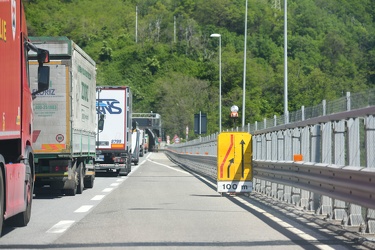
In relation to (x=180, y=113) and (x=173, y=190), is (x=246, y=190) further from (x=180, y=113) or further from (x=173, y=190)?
(x=180, y=113)

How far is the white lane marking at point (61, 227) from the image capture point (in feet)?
43.7

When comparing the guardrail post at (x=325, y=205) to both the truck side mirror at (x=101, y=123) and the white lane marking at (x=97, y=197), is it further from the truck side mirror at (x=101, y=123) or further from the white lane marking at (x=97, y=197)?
the truck side mirror at (x=101, y=123)

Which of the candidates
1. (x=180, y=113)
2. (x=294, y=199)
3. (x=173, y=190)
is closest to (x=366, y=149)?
(x=294, y=199)

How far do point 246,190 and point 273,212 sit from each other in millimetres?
5408

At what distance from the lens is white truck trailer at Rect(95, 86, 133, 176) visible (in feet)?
118

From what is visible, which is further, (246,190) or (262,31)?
(262,31)

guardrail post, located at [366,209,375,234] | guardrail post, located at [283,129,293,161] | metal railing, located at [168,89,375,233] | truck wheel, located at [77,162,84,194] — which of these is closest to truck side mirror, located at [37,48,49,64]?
metal railing, located at [168,89,375,233]

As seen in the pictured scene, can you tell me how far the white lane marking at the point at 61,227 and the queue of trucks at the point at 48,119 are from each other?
488 mm

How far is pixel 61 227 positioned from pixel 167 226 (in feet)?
5.09

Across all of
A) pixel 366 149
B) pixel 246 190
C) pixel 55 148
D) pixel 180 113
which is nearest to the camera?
pixel 366 149

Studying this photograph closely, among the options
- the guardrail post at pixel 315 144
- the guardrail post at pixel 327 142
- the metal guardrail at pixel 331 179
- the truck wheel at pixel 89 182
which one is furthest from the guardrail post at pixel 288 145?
the truck wheel at pixel 89 182

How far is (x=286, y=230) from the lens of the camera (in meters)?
13.5

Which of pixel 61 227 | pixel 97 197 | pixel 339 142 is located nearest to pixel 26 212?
pixel 61 227

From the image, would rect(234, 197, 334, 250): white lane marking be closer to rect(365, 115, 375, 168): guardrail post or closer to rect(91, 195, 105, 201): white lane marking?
rect(365, 115, 375, 168): guardrail post
